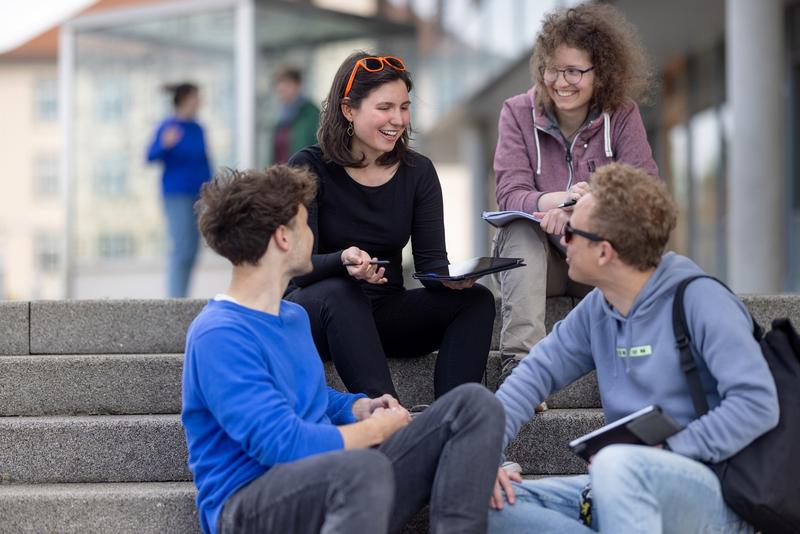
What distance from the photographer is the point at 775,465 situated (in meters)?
2.79

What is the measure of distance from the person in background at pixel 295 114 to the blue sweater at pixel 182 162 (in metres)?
0.63

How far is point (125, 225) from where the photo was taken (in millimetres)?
9953

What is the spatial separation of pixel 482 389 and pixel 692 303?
0.60m

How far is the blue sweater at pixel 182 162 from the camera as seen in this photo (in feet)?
26.0

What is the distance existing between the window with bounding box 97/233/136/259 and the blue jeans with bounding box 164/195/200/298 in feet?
6.94

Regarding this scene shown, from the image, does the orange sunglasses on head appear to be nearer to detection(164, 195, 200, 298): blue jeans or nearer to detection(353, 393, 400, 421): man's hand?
detection(353, 393, 400, 421): man's hand

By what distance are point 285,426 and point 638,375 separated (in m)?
0.98

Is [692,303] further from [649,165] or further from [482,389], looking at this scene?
[649,165]

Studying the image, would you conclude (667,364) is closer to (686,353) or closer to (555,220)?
(686,353)

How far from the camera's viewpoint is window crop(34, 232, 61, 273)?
45.1 meters

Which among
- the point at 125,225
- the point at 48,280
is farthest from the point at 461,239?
the point at 125,225

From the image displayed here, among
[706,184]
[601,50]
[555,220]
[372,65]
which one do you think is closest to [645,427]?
[555,220]

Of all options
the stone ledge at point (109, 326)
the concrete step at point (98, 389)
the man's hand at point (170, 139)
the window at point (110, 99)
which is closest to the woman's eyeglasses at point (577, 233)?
the concrete step at point (98, 389)

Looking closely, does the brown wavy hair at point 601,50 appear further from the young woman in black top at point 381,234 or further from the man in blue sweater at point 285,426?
the man in blue sweater at point 285,426
